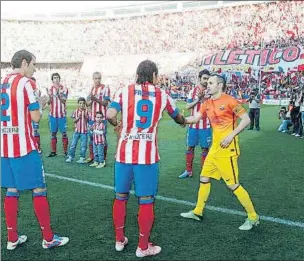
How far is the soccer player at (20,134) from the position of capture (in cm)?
379

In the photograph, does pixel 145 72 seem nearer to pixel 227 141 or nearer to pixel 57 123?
pixel 227 141

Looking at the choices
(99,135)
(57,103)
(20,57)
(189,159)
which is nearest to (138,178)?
(20,57)

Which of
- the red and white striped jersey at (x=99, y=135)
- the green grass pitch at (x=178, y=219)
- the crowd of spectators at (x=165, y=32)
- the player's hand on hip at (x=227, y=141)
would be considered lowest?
the green grass pitch at (x=178, y=219)

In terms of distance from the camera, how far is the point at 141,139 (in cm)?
385

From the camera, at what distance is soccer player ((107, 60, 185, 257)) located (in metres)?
3.78

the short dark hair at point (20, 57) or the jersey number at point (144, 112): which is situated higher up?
the short dark hair at point (20, 57)

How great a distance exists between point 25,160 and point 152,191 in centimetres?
124

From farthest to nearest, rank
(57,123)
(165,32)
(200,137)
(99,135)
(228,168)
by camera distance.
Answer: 1. (165,32)
2. (57,123)
3. (99,135)
4. (200,137)
5. (228,168)

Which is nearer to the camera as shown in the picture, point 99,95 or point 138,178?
point 138,178

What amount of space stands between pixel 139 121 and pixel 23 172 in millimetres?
1205

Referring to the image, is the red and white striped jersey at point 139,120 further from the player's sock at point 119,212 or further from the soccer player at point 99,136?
the soccer player at point 99,136

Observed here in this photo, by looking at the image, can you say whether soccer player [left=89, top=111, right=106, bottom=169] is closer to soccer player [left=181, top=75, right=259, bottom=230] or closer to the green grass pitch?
the green grass pitch

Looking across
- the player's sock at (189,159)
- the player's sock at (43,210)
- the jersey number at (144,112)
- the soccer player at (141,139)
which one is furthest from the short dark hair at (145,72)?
the player's sock at (189,159)

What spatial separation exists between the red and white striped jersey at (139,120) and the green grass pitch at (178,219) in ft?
3.27
